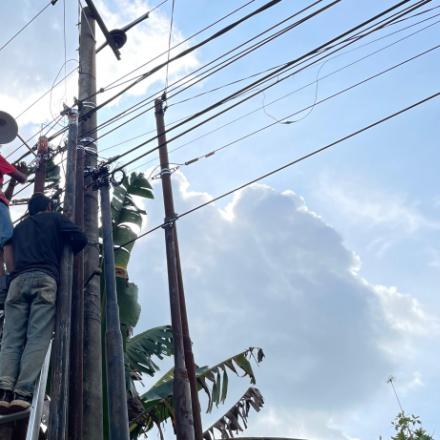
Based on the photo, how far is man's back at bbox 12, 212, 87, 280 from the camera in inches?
211

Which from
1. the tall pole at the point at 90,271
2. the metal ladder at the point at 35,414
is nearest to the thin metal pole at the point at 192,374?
the tall pole at the point at 90,271

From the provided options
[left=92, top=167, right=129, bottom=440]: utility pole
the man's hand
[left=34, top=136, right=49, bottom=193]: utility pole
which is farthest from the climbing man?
the man's hand

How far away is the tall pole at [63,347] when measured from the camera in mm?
4441

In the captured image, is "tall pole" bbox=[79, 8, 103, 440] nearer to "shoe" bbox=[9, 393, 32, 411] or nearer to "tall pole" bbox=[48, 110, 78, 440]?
"tall pole" bbox=[48, 110, 78, 440]

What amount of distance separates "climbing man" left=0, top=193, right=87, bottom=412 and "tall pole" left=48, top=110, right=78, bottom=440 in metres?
0.10

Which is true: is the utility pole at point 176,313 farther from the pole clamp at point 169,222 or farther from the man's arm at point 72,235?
the man's arm at point 72,235

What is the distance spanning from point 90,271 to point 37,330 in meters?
1.16

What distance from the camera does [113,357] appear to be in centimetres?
521

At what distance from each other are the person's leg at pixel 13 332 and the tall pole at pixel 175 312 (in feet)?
8.52

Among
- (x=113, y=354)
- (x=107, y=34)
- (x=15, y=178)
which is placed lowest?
(x=113, y=354)

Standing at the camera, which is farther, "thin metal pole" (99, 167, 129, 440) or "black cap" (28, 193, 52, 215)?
"black cap" (28, 193, 52, 215)

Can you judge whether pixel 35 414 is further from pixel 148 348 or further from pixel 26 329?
pixel 148 348

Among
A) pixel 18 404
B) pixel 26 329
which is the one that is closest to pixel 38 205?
pixel 26 329

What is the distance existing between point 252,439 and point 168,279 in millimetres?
2872
